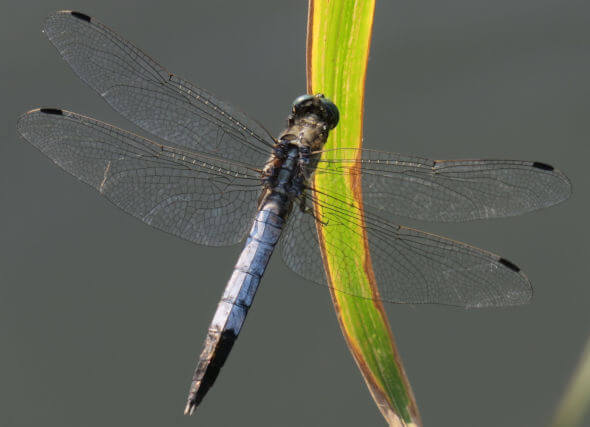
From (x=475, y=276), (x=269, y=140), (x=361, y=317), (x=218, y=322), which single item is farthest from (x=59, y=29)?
(x=475, y=276)

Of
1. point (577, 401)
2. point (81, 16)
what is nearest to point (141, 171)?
point (81, 16)

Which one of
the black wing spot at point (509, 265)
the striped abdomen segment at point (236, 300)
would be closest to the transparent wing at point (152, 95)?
the striped abdomen segment at point (236, 300)

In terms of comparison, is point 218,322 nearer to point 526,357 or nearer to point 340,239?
point 340,239

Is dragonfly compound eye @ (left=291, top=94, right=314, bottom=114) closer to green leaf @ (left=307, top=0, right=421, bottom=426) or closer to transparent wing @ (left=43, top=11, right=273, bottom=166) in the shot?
green leaf @ (left=307, top=0, right=421, bottom=426)

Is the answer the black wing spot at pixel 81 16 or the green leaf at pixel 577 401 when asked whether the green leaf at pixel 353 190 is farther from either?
the black wing spot at pixel 81 16

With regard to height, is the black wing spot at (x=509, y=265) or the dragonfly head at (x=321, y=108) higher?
the dragonfly head at (x=321, y=108)

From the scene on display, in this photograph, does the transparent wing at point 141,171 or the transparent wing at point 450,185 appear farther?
the transparent wing at point 141,171
